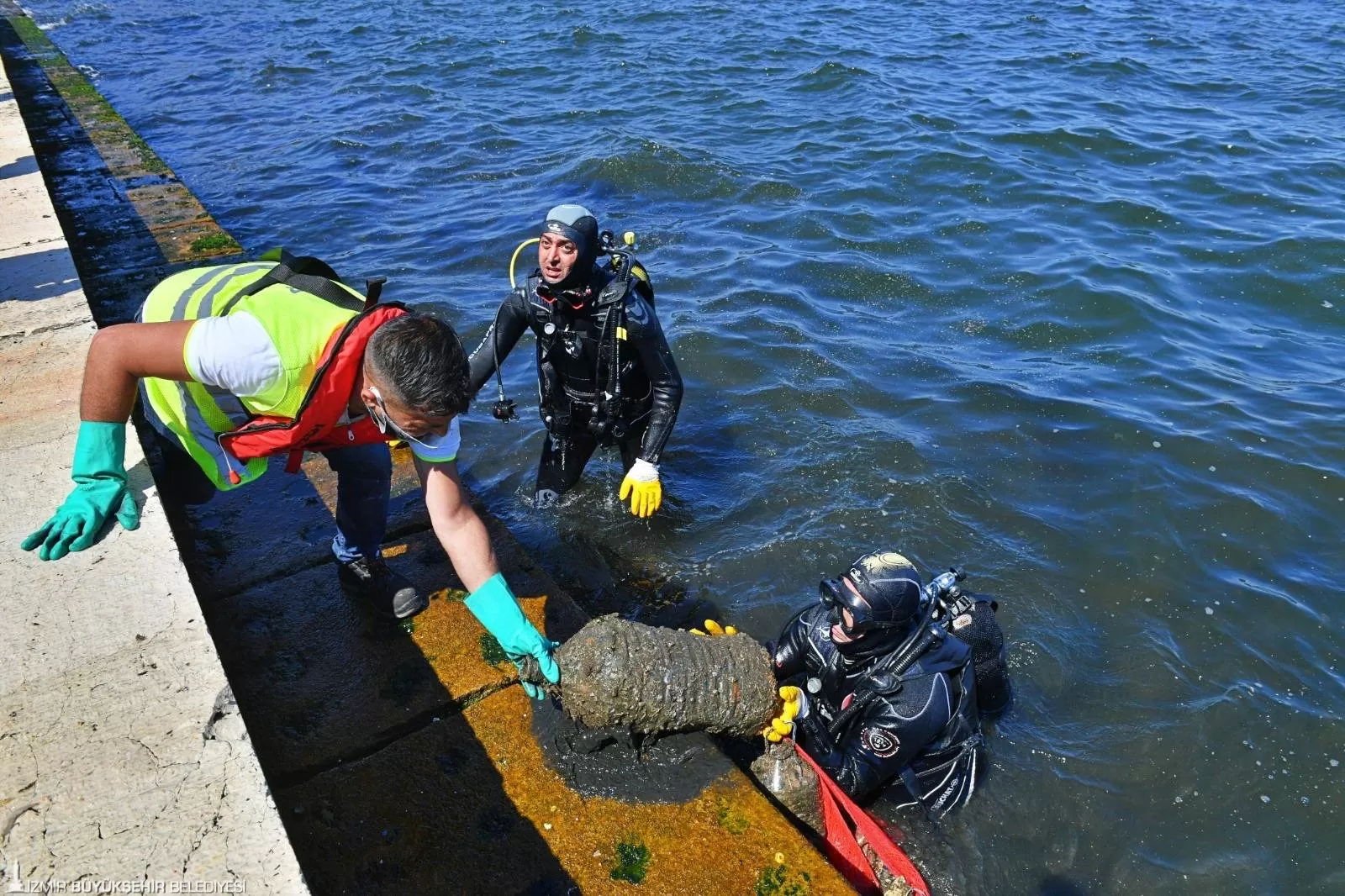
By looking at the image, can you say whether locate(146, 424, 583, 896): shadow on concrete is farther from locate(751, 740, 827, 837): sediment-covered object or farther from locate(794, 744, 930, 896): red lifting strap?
locate(794, 744, 930, 896): red lifting strap

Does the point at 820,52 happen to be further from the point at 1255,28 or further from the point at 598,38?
the point at 1255,28

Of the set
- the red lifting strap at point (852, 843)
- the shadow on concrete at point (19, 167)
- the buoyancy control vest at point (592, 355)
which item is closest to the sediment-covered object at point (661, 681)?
the red lifting strap at point (852, 843)

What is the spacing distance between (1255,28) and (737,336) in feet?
41.8

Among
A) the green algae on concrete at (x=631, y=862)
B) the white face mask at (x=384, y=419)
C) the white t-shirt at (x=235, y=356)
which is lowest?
the green algae on concrete at (x=631, y=862)

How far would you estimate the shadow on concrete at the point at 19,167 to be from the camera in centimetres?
716

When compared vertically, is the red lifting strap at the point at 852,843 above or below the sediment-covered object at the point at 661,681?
below

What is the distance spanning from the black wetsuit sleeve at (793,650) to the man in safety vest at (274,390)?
4.12 feet

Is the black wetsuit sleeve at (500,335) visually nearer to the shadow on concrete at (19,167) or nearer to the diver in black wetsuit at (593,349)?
the diver in black wetsuit at (593,349)

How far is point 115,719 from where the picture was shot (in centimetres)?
254

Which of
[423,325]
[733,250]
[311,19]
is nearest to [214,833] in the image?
[423,325]

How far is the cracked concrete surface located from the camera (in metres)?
2.21

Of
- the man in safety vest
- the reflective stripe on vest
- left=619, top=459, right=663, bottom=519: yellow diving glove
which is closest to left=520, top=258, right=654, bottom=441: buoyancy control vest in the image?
left=619, top=459, right=663, bottom=519: yellow diving glove

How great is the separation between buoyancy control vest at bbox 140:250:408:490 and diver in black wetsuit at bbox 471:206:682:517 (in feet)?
4.70

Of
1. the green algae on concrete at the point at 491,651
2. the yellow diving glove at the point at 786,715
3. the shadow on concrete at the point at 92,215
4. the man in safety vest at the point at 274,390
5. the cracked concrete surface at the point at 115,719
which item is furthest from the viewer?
the shadow on concrete at the point at 92,215
